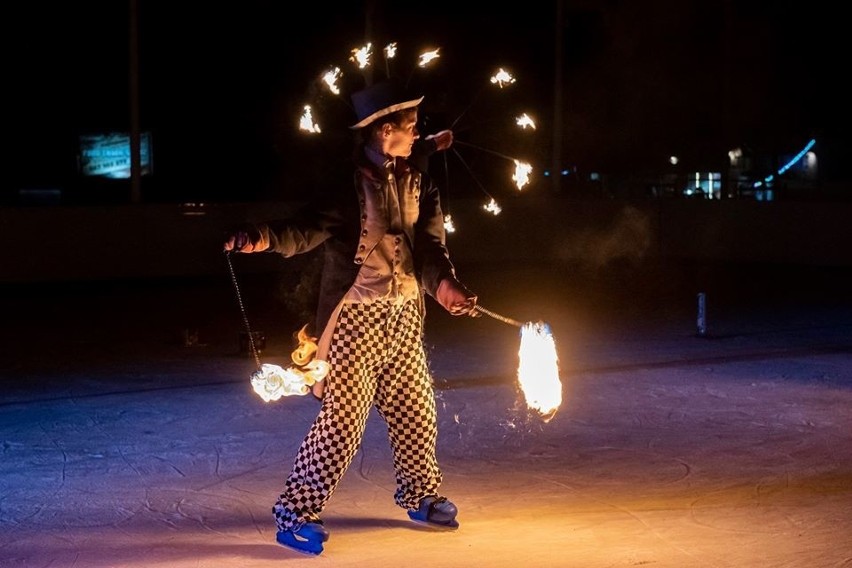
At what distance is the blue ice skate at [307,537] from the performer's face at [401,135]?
171 cm

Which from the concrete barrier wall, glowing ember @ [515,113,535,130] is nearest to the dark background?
the concrete barrier wall

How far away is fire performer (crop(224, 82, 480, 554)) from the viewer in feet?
19.7

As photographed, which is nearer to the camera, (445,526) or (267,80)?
(445,526)

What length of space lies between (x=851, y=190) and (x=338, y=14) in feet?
46.0

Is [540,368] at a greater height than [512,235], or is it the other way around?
[512,235]

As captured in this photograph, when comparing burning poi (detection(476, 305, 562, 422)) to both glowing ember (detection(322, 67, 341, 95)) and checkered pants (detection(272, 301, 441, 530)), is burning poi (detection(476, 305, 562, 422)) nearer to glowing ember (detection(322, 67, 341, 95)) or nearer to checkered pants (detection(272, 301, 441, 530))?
checkered pants (detection(272, 301, 441, 530))

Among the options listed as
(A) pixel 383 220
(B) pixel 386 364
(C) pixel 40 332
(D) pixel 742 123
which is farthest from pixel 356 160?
(D) pixel 742 123

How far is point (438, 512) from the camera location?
629 cm

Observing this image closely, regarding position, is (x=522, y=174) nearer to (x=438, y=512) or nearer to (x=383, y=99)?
(x=383, y=99)

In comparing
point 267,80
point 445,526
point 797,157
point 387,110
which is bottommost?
point 445,526

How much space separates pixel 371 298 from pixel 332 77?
1.03m

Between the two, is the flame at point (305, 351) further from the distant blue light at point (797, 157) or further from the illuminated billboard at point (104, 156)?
the distant blue light at point (797, 157)

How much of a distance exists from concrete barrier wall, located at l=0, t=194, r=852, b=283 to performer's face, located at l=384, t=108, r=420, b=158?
15624 mm

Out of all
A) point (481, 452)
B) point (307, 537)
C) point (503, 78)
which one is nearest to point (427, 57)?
point (503, 78)
